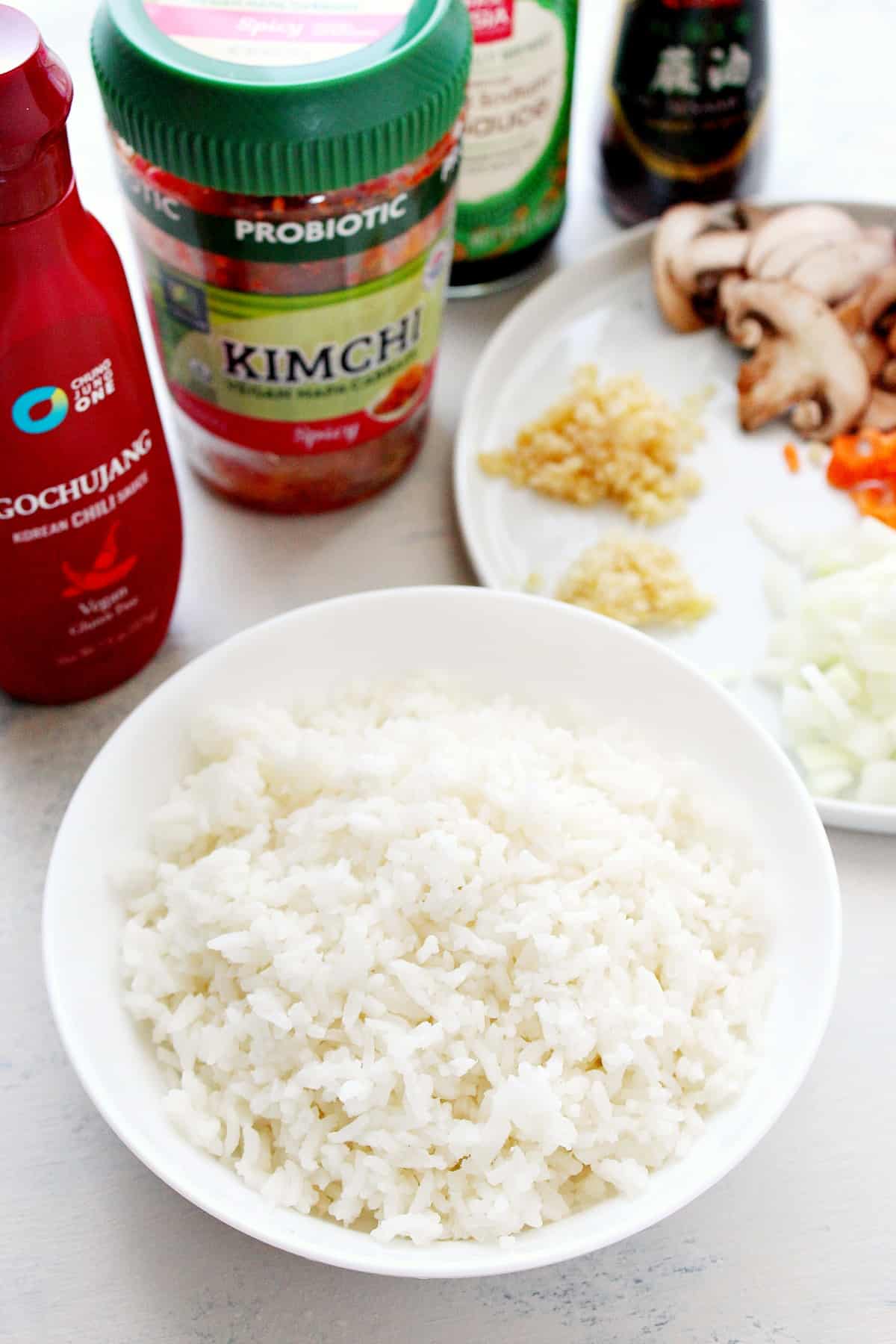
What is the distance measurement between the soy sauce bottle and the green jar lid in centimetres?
43

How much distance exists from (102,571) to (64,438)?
5.6 inches

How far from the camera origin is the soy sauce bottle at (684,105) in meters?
1.31

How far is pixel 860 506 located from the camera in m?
1.24

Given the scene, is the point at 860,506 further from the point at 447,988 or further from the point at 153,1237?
the point at 153,1237

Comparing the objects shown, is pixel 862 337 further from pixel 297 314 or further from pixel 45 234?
pixel 45 234

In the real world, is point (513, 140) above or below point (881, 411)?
above

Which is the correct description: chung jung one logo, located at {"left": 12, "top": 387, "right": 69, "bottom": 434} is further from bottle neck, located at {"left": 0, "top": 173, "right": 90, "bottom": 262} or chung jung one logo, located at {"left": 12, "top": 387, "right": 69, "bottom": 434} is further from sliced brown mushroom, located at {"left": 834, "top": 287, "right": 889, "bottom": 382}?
sliced brown mushroom, located at {"left": 834, "top": 287, "right": 889, "bottom": 382}

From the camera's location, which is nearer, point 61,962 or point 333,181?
point 61,962

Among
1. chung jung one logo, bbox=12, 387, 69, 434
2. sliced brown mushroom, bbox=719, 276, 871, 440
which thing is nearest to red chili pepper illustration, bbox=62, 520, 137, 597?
chung jung one logo, bbox=12, 387, 69, 434

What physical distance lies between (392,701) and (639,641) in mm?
190

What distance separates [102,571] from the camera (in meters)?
1.02

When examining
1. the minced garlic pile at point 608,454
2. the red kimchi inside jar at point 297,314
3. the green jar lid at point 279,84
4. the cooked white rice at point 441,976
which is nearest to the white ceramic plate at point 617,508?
the minced garlic pile at point 608,454

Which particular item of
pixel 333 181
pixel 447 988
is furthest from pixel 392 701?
pixel 333 181

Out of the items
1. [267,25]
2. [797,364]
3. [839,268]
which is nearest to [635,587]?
[797,364]
